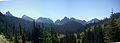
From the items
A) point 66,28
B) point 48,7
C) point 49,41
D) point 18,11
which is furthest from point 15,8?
point 49,41

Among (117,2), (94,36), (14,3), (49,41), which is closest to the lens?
(117,2)

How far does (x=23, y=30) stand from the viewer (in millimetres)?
6633

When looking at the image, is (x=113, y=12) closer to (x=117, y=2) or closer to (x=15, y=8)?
(x=117, y=2)

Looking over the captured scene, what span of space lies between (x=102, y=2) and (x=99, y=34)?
714 mm

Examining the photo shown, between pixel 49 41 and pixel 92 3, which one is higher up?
pixel 92 3

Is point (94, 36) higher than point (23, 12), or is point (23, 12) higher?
point (23, 12)

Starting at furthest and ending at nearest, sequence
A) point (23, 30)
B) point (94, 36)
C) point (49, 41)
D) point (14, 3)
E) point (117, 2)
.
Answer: point (49, 41) < point (23, 30) < point (94, 36) < point (14, 3) < point (117, 2)

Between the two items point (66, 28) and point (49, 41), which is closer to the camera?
point (66, 28)

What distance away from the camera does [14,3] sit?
17.2 feet

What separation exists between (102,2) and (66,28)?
4.06 feet

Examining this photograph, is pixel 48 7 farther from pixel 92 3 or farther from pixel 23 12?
pixel 92 3

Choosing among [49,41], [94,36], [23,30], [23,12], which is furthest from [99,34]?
[49,41]

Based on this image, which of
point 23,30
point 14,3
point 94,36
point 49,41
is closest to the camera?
point 14,3

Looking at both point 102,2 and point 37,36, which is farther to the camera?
point 37,36
